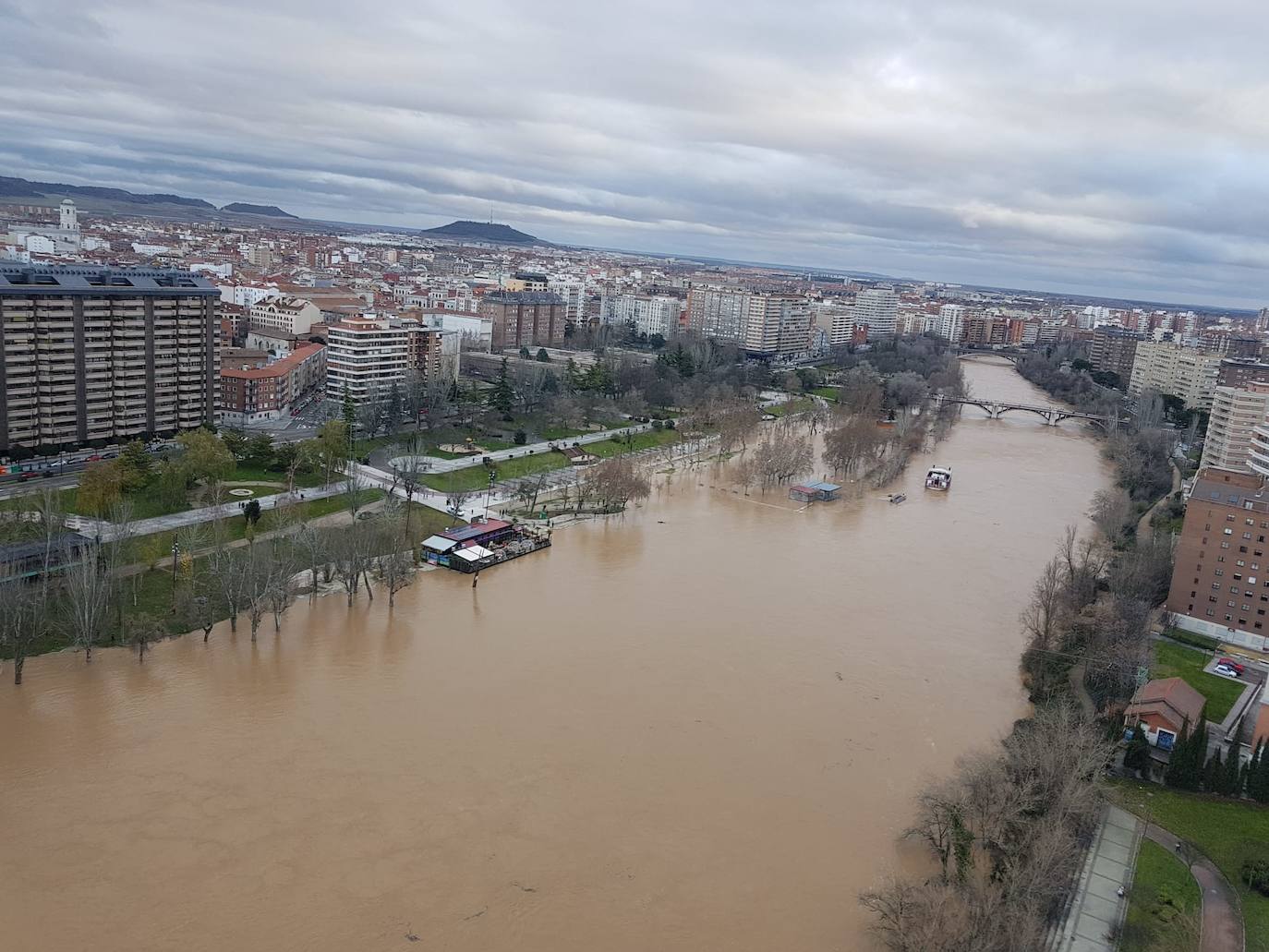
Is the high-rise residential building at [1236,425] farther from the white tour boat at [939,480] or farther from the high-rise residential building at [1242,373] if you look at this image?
the white tour boat at [939,480]

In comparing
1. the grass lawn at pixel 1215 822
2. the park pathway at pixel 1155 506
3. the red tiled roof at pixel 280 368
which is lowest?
the grass lawn at pixel 1215 822

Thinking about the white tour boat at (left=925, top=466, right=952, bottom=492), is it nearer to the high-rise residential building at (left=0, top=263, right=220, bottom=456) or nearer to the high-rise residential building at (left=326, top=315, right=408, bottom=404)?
the high-rise residential building at (left=326, top=315, right=408, bottom=404)

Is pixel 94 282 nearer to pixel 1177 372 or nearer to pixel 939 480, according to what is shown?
pixel 939 480

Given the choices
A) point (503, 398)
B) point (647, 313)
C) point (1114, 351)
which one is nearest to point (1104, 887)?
point (503, 398)

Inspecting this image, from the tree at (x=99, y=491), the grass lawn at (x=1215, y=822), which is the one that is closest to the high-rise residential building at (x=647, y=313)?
the tree at (x=99, y=491)

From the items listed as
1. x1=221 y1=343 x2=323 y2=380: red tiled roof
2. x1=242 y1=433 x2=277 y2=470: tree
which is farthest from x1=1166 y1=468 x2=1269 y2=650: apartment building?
x1=221 y1=343 x2=323 y2=380: red tiled roof
